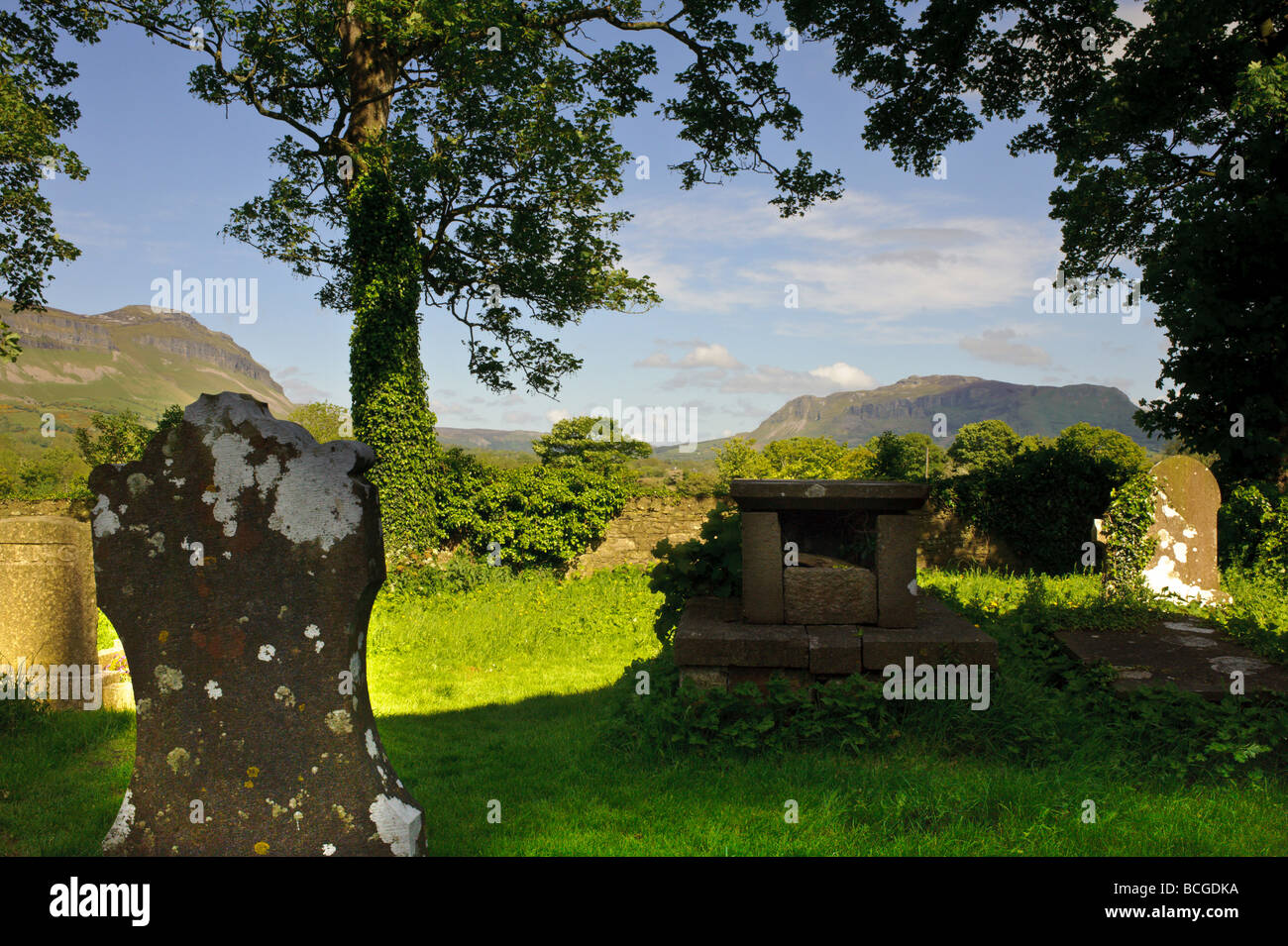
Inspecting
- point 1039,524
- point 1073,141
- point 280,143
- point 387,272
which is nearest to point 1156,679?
point 1039,524

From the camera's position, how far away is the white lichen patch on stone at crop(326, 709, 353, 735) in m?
3.06

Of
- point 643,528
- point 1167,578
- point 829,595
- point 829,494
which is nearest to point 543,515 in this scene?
point 643,528

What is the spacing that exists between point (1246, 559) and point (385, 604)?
12.1 metres

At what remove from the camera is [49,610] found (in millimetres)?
6477

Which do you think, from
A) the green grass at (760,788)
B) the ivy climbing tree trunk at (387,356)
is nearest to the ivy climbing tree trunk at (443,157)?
the ivy climbing tree trunk at (387,356)

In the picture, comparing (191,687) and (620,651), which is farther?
(620,651)

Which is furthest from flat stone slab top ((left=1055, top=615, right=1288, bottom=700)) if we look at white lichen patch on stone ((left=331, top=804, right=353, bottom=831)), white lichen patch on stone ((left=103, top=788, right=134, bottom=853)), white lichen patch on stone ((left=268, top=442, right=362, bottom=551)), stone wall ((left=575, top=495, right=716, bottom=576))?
stone wall ((left=575, top=495, right=716, bottom=576))

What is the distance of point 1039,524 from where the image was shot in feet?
42.8

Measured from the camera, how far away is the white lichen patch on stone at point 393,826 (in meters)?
3.04

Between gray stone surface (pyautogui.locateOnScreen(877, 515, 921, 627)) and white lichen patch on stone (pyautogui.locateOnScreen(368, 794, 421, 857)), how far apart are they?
142 inches

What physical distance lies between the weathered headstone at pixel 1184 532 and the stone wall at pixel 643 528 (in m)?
7.01

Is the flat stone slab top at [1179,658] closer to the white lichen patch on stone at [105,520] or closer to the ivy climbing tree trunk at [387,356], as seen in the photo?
the white lichen patch on stone at [105,520]

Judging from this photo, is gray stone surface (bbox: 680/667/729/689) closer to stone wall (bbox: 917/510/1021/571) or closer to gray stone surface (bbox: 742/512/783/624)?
gray stone surface (bbox: 742/512/783/624)
